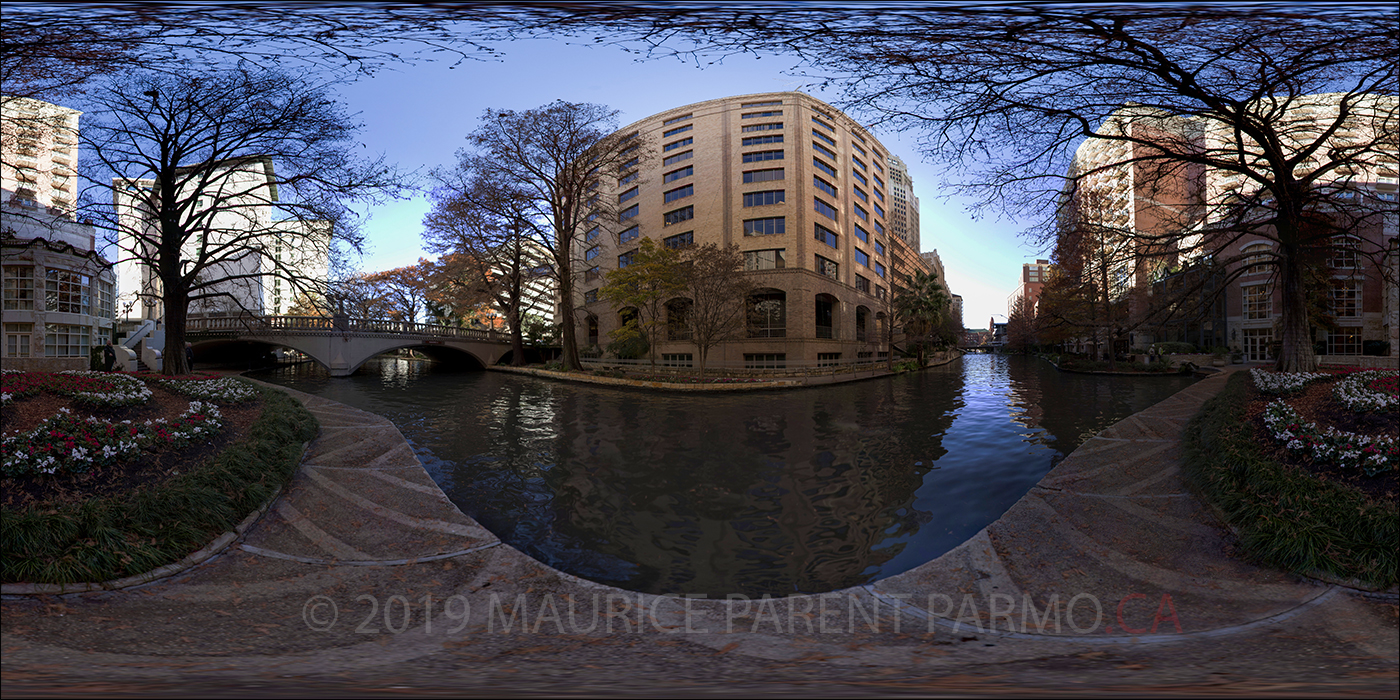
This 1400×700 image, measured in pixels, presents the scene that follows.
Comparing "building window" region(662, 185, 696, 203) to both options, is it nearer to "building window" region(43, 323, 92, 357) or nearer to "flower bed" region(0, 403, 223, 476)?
"building window" region(43, 323, 92, 357)

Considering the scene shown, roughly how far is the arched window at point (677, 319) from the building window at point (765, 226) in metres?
6.43

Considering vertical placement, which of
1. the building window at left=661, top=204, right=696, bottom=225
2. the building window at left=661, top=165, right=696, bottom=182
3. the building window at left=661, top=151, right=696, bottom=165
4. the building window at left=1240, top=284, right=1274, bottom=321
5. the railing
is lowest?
the railing

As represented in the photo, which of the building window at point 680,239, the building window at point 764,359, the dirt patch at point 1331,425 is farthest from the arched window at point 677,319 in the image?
the dirt patch at point 1331,425

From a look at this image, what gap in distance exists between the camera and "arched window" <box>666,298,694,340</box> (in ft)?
106

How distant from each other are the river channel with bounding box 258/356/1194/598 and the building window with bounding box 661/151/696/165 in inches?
1002

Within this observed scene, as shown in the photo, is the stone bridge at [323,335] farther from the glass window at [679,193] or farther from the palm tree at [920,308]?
the palm tree at [920,308]

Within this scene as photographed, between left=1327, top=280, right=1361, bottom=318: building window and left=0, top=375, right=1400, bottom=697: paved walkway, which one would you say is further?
left=1327, top=280, right=1361, bottom=318: building window

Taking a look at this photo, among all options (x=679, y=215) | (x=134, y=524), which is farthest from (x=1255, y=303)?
(x=134, y=524)

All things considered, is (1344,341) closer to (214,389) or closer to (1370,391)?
(1370,391)

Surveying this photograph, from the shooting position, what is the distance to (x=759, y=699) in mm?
2633

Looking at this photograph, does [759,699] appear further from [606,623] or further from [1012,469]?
[1012,469]

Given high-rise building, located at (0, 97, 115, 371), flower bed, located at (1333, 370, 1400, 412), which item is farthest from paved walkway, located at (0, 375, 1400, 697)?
high-rise building, located at (0, 97, 115, 371)

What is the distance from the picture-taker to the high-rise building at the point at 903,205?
127562mm

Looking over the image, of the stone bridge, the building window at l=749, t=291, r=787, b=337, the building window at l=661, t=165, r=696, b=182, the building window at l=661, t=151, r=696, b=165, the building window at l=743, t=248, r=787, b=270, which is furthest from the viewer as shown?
the building window at l=661, t=151, r=696, b=165
